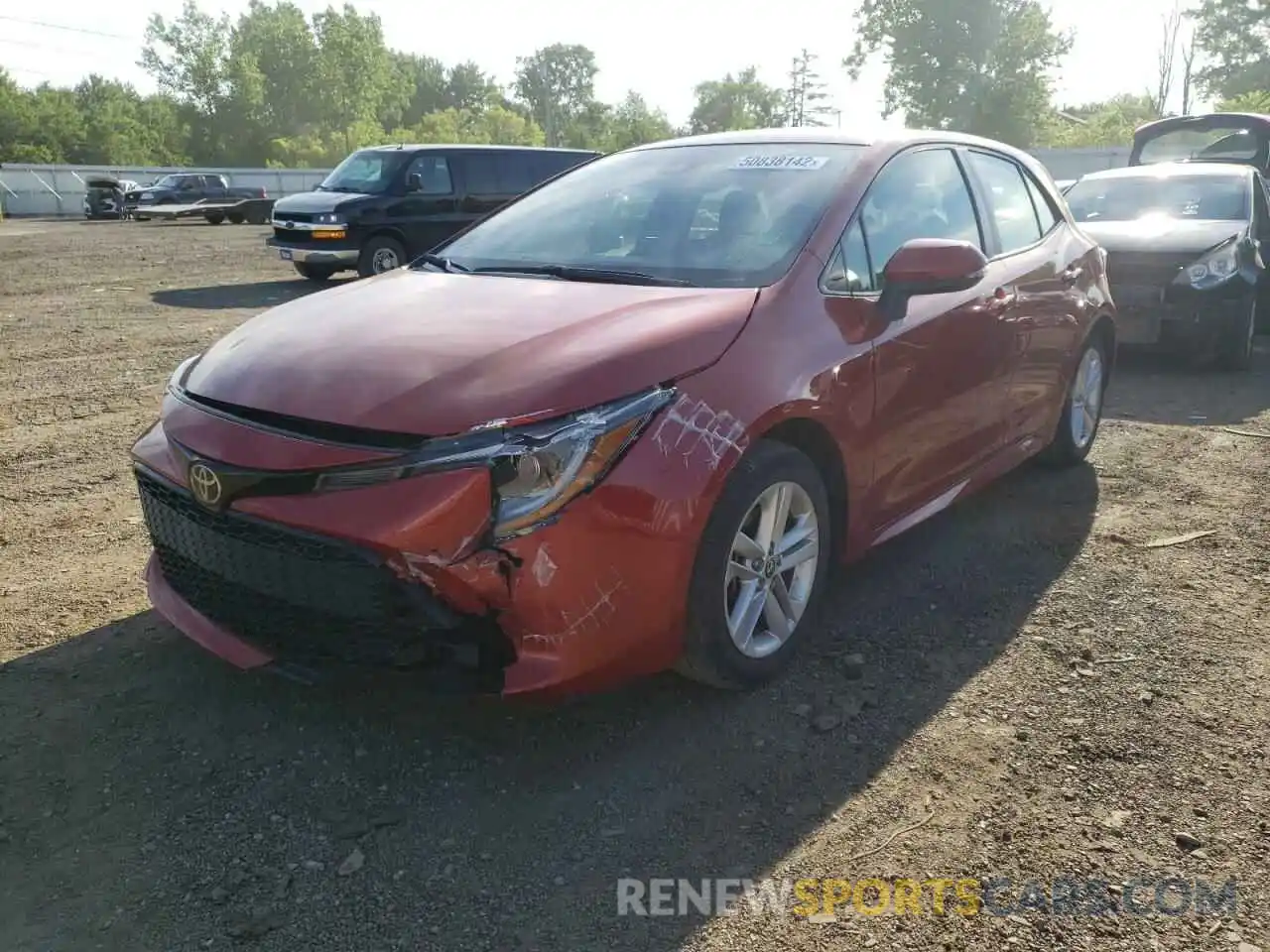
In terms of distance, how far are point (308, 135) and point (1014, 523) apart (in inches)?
3292

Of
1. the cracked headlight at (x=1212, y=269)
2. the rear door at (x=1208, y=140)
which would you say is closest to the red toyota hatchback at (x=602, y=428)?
the cracked headlight at (x=1212, y=269)

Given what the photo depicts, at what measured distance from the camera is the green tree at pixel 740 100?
349 ft

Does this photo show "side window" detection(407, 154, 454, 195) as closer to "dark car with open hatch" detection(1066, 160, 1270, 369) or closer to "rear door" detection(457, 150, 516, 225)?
"rear door" detection(457, 150, 516, 225)

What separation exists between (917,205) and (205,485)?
2.64 meters

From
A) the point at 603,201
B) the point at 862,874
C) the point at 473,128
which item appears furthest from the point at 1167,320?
the point at 473,128

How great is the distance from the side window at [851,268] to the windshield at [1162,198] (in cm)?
626

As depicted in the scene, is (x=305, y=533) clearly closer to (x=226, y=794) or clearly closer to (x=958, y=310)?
(x=226, y=794)

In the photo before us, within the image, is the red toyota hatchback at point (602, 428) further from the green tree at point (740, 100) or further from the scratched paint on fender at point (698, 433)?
the green tree at point (740, 100)

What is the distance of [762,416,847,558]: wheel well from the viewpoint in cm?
296

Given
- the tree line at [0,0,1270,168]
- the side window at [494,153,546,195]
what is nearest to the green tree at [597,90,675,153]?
the tree line at [0,0,1270,168]

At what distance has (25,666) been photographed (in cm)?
317

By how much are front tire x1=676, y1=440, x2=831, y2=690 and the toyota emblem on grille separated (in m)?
1.23

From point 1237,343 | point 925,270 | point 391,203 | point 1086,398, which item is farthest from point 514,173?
point 925,270

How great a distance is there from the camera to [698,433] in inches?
103
